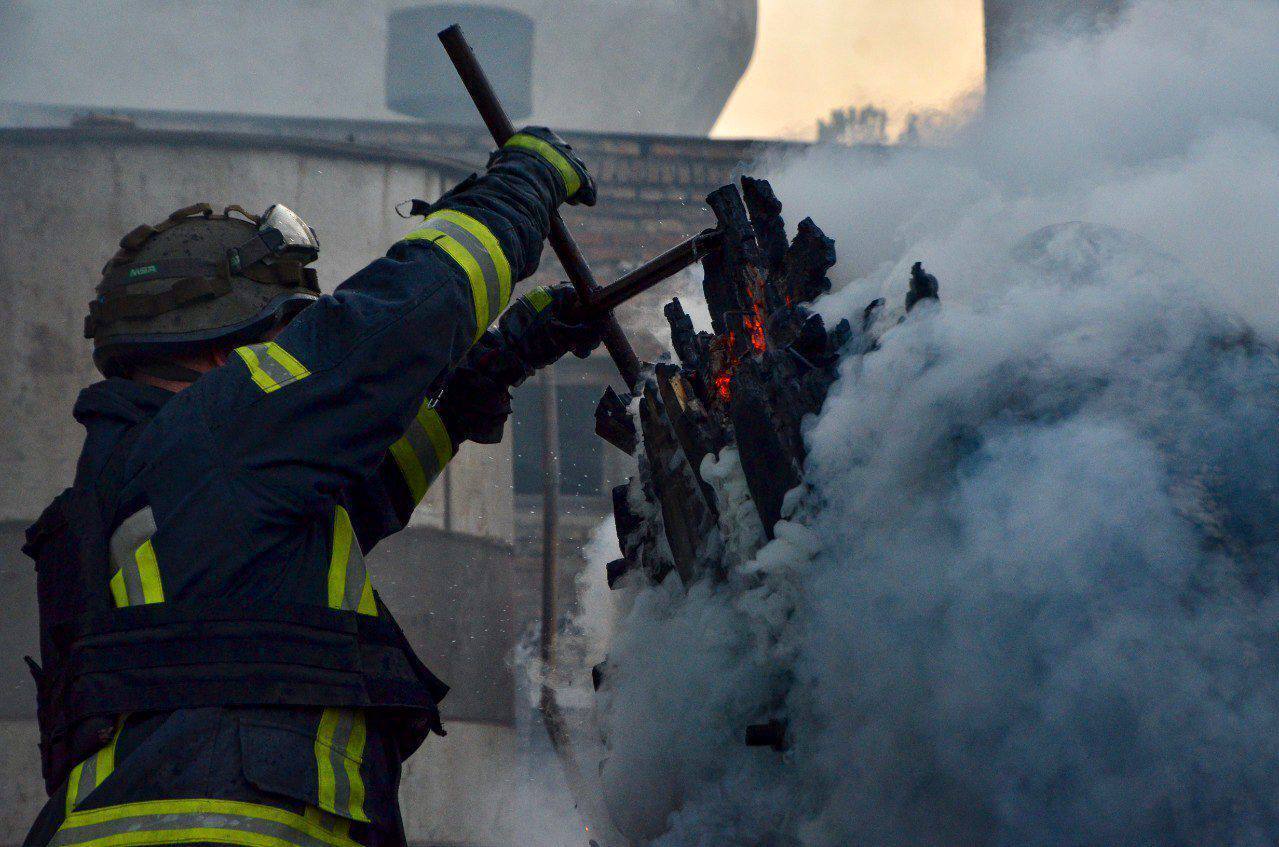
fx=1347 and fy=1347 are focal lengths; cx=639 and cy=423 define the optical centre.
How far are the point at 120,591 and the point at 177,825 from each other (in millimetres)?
379

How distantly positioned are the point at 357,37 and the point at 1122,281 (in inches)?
677

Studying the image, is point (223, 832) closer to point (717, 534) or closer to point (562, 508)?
point (717, 534)

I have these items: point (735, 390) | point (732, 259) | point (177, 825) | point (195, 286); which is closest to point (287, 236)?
point (195, 286)

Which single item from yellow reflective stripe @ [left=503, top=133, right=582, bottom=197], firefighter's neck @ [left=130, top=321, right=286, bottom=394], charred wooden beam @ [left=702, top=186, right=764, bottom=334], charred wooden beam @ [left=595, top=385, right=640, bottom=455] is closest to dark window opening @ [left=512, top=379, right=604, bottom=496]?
charred wooden beam @ [left=595, top=385, right=640, bottom=455]

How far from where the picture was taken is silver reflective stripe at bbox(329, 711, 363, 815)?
2.13 meters

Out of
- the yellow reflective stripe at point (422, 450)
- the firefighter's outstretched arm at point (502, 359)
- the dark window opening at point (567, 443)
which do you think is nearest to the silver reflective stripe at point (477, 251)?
the yellow reflective stripe at point (422, 450)

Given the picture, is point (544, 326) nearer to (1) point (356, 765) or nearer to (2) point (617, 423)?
(2) point (617, 423)

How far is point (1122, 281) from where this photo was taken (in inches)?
75.0

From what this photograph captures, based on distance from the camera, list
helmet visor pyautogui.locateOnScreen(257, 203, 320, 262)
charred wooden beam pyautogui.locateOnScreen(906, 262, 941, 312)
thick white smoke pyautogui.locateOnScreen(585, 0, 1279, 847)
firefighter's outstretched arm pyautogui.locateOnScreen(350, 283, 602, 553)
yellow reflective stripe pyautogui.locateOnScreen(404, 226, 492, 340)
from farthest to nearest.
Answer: firefighter's outstretched arm pyautogui.locateOnScreen(350, 283, 602, 553) < helmet visor pyautogui.locateOnScreen(257, 203, 320, 262) < yellow reflective stripe pyautogui.locateOnScreen(404, 226, 492, 340) < charred wooden beam pyautogui.locateOnScreen(906, 262, 941, 312) < thick white smoke pyautogui.locateOnScreen(585, 0, 1279, 847)

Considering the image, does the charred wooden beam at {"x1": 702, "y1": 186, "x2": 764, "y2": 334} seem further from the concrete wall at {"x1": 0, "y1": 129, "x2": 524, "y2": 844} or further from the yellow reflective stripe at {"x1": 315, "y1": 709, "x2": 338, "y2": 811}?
the concrete wall at {"x1": 0, "y1": 129, "x2": 524, "y2": 844}

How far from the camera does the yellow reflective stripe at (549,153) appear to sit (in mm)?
2596

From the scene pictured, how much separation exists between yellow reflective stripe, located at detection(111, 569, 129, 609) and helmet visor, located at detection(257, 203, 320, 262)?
711 mm

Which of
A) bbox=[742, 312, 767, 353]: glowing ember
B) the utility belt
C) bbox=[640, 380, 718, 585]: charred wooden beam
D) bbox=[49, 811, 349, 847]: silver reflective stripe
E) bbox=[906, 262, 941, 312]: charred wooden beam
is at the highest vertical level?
bbox=[906, 262, 941, 312]: charred wooden beam

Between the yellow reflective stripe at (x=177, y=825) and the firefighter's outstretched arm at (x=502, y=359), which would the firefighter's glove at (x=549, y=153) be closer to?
the firefighter's outstretched arm at (x=502, y=359)
